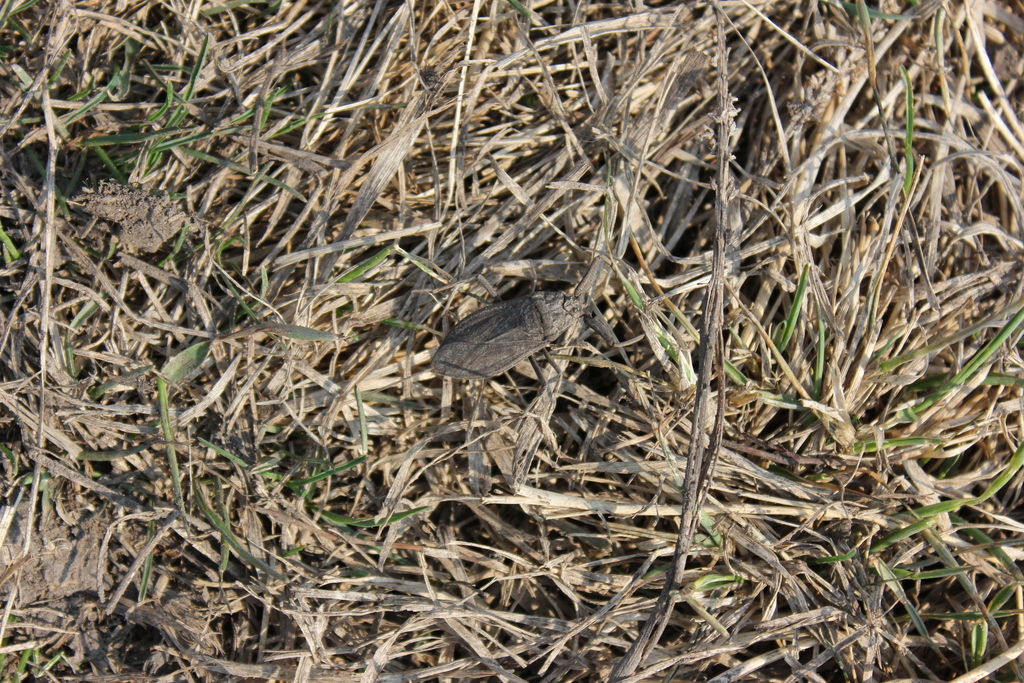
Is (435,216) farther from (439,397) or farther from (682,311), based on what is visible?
(682,311)

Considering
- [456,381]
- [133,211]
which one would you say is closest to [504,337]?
[456,381]

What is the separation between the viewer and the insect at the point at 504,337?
7.97 ft

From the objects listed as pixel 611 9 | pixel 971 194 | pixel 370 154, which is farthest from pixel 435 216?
pixel 971 194

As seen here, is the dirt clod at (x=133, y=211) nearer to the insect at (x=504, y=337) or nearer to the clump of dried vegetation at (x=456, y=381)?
the clump of dried vegetation at (x=456, y=381)

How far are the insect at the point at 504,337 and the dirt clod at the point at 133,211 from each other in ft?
3.99

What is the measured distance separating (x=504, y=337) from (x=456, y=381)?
34cm

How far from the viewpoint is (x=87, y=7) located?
2680 mm

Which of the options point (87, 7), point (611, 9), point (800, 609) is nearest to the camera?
point (800, 609)

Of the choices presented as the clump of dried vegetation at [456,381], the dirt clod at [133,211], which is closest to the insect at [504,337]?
the clump of dried vegetation at [456,381]

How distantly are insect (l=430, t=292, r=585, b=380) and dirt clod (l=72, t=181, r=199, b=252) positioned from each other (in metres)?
1.22

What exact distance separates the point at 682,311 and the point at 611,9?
142 centimetres

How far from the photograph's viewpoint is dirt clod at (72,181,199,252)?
246 centimetres

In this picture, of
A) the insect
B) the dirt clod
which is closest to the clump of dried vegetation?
the dirt clod

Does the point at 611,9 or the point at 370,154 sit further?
the point at 611,9
